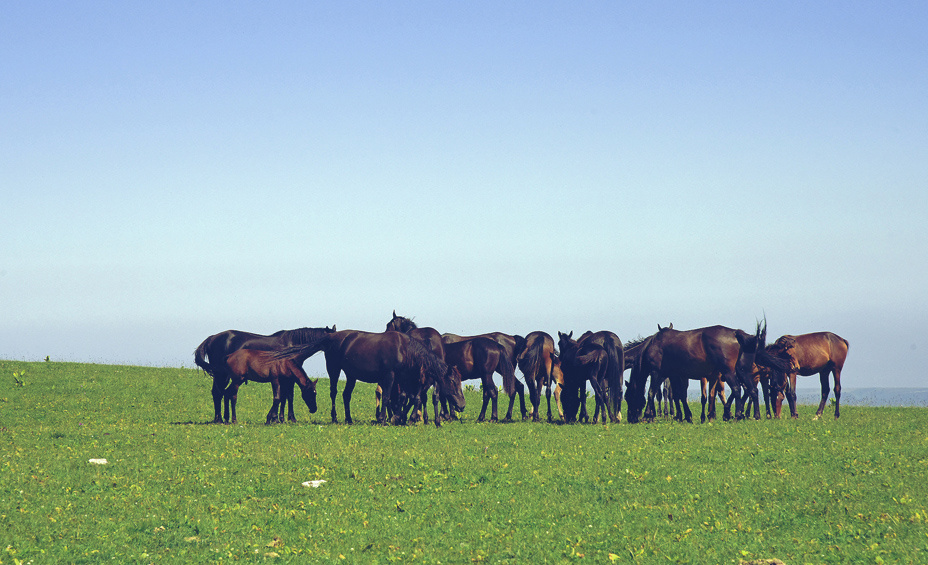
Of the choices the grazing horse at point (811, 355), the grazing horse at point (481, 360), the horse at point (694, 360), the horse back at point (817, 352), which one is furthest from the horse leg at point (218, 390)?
the horse back at point (817, 352)

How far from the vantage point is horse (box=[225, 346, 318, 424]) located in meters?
24.7

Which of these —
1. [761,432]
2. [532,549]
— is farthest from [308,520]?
[761,432]

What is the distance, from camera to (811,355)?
27.6 metres

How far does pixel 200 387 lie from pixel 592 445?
21.1 meters

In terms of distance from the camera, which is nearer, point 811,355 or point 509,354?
point 811,355

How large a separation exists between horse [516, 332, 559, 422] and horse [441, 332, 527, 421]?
49 cm

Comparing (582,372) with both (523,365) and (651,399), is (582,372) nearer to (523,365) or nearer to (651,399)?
(523,365)

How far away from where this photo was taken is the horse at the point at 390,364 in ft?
81.2

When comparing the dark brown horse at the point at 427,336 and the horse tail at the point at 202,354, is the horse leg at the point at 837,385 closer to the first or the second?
the dark brown horse at the point at 427,336

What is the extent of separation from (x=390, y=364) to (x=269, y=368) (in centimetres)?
373

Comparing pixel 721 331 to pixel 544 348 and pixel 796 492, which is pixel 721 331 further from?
pixel 796 492

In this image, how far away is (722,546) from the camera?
11.3 m

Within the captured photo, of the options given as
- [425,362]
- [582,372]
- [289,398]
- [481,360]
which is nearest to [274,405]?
[289,398]

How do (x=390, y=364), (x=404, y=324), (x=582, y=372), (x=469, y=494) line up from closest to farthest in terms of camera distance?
(x=469, y=494)
(x=390, y=364)
(x=582, y=372)
(x=404, y=324)
